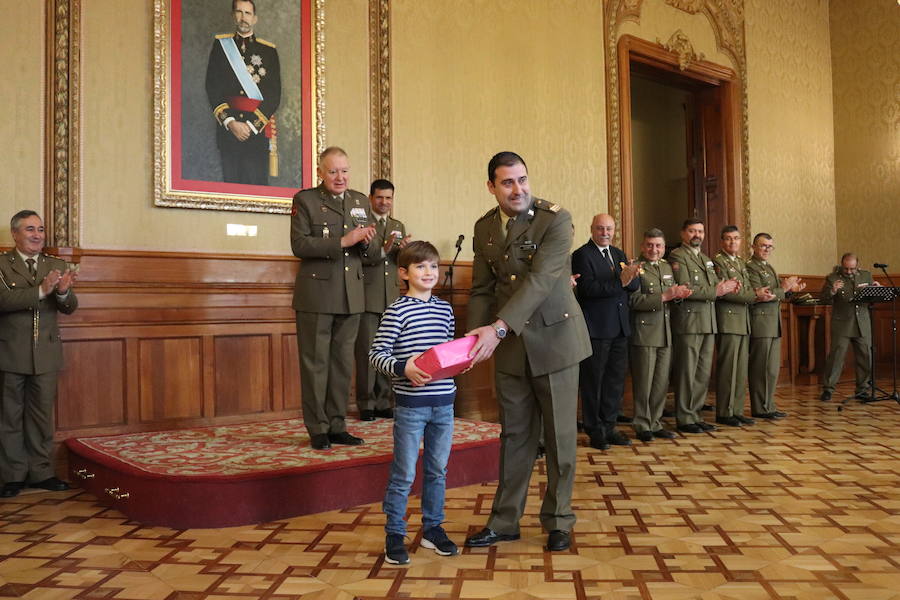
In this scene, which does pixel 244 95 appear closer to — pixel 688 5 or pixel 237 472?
pixel 237 472

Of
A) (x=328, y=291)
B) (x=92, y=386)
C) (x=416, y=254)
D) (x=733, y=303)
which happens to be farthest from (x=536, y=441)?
(x=733, y=303)

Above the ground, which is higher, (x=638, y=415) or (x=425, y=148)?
(x=425, y=148)

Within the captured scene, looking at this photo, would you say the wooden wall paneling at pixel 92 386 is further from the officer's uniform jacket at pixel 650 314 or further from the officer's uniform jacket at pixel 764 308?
the officer's uniform jacket at pixel 764 308

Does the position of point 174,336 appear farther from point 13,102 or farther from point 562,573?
point 562,573

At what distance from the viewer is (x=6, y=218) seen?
427 centimetres

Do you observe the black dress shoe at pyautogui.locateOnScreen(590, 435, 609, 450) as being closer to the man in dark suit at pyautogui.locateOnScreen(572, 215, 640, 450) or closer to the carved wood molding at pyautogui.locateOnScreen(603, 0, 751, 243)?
the man in dark suit at pyautogui.locateOnScreen(572, 215, 640, 450)

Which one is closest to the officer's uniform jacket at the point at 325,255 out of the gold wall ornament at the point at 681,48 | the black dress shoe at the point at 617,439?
the black dress shoe at the point at 617,439

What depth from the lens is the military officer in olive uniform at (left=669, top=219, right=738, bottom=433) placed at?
18.7ft

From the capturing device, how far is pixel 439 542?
2852 mm

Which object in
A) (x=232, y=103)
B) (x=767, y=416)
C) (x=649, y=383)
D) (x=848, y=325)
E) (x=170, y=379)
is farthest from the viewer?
(x=848, y=325)

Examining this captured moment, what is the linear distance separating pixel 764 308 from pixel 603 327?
203 centimetres

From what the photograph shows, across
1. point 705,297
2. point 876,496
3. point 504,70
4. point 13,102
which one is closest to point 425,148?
point 504,70

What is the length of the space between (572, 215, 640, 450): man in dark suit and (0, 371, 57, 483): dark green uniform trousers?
310cm

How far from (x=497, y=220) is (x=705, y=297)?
317 cm
